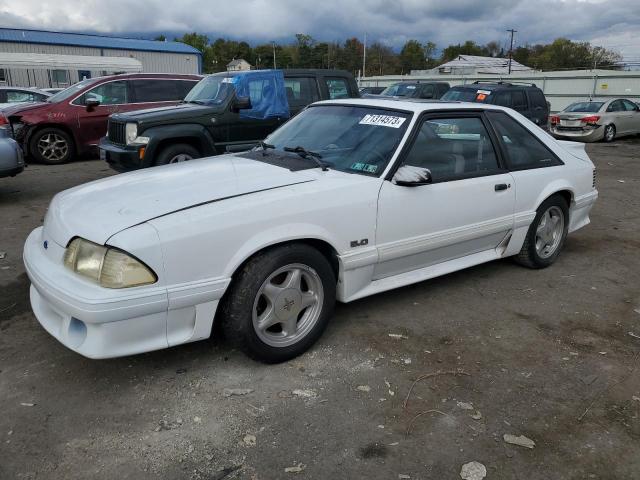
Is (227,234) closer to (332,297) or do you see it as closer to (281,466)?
(332,297)

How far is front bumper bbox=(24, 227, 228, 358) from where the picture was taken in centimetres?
258

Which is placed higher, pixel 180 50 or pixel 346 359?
pixel 180 50

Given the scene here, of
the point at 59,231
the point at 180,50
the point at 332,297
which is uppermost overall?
the point at 180,50

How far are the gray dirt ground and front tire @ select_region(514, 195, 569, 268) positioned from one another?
539 mm

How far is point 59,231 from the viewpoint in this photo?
9.71ft

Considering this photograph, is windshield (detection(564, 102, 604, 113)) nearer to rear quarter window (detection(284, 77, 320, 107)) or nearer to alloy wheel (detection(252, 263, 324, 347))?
rear quarter window (detection(284, 77, 320, 107))

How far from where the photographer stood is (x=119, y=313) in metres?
2.58

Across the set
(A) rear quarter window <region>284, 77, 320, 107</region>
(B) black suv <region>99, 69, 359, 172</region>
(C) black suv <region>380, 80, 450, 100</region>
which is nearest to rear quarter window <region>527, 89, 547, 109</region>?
(C) black suv <region>380, 80, 450, 100</region>

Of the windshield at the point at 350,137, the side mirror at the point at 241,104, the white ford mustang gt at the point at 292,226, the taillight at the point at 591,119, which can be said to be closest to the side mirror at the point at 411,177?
the white ford mustang gt at the point at 292,226

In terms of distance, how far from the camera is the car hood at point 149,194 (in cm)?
281

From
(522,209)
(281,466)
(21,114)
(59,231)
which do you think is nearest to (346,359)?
(281,466)

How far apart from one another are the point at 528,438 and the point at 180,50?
164 feet

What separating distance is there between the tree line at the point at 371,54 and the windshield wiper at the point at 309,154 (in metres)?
79.3

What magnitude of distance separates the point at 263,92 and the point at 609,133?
44.2 ft
